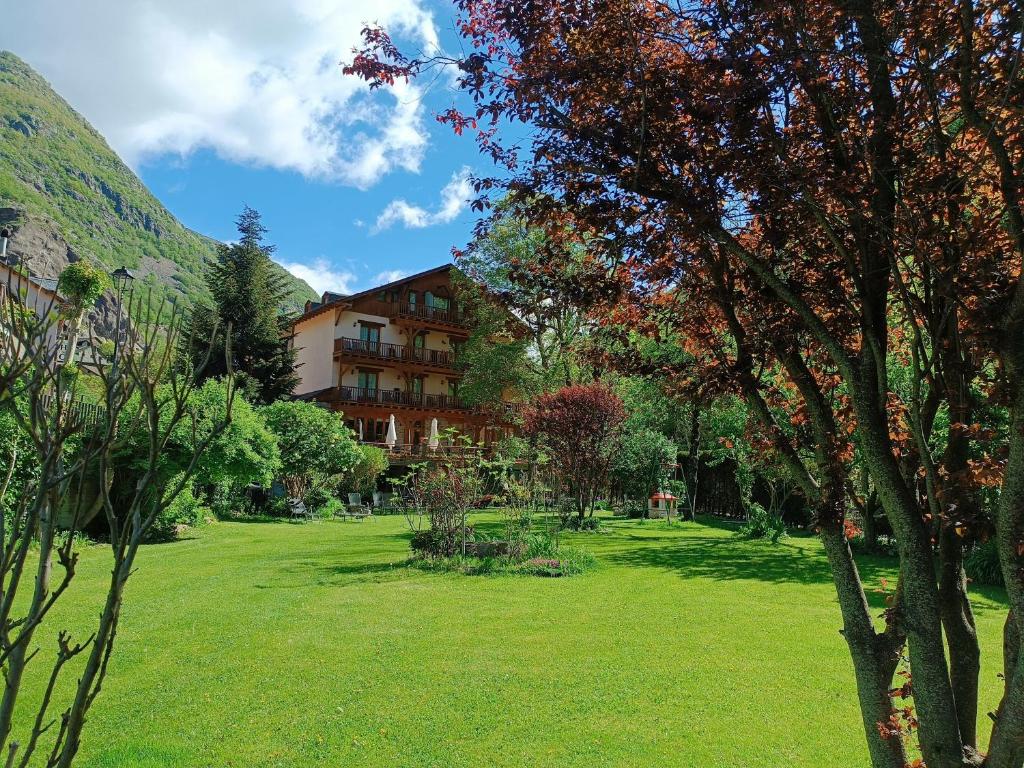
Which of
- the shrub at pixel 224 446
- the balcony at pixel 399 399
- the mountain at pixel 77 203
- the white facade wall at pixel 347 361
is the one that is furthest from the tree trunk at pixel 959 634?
the mountain at pixel 77 203

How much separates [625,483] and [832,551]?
66.5 feet

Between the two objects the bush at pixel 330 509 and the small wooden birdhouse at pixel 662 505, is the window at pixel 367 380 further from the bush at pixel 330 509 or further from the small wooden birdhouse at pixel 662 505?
the small wooden birdhouse at pixel 662 505

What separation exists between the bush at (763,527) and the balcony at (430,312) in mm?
22623

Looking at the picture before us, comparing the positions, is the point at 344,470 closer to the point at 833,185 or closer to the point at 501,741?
the point at 501,741

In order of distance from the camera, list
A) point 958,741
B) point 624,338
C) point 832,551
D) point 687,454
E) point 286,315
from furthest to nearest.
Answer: point 286,315
point 687,454
point 624,338
point 832,551
point 958,741

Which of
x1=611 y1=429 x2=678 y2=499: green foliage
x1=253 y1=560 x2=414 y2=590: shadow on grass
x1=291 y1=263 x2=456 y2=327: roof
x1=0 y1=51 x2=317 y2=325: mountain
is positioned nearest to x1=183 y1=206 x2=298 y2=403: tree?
x1=291 y1=263 x2=456 y2=327: roof

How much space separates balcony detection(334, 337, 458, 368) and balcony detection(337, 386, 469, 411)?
5.80 ft

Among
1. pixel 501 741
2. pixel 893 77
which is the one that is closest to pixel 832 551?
pixel 893 77

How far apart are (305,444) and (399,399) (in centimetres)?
1466

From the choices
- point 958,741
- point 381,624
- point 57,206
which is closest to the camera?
point 958,741

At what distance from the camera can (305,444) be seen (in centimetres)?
2161

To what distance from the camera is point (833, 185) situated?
2.51 m

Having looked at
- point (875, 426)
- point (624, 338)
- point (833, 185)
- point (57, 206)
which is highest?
point (57, 206)

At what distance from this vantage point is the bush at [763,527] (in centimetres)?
1557
